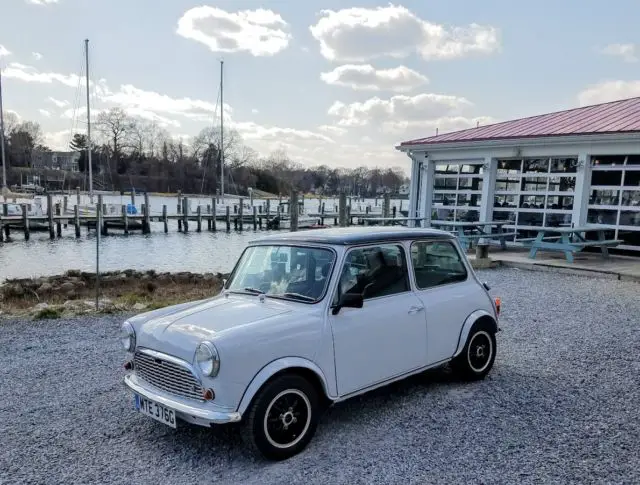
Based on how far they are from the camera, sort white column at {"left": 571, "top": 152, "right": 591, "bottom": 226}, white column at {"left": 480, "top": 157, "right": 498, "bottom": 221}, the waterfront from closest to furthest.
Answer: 1. white column at {"left": 571, "top": 152, "right": 591, "bottom": 226}
2. white column at {"left": 480, "top": 157, "right": 498, "bottom": 221}
3. the waterfront

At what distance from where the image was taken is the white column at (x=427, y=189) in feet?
58.3

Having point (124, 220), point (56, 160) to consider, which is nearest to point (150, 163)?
point (56, 160)

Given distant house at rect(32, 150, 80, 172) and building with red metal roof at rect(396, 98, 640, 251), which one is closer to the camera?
building with red metal roof at rect(396, 98, 640, 251)

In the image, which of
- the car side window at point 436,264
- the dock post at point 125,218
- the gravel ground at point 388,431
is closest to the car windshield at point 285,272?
the car side window at point 436,264

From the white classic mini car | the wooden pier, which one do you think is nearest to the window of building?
the wooden pier

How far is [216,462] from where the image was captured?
3.48 meters

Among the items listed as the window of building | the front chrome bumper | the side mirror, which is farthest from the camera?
the window of building

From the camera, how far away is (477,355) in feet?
16.4

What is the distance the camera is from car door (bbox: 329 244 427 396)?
380 centimetres

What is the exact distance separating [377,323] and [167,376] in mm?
1701

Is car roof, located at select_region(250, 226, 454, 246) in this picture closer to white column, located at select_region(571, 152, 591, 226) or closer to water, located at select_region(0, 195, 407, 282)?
white column, located at select_region(571, 152, 591, 226)

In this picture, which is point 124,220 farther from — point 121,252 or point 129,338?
point 129,338

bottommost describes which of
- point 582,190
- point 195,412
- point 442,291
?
point 195,412

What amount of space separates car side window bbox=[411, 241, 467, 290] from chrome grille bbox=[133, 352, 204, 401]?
2.23 metres
